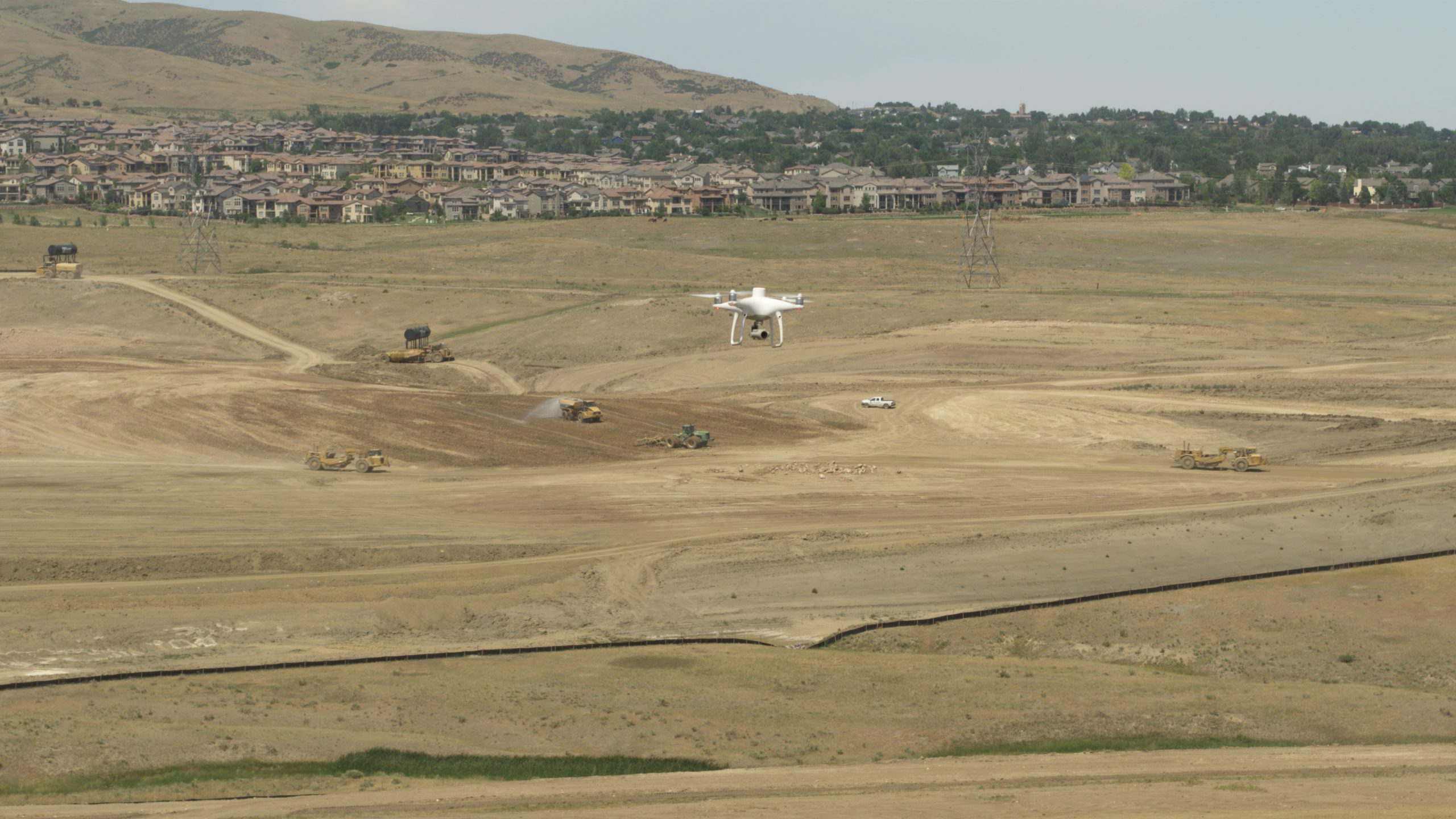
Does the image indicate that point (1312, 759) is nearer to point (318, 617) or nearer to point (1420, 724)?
point (1420, 724)

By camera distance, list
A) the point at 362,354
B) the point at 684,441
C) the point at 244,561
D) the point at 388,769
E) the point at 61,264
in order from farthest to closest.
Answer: the point at 61,264 → the point at 362,354 → the point at 684,441 → the point at 244,561 → the point at 388,769

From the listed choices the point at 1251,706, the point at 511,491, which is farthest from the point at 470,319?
the point at 1251,706

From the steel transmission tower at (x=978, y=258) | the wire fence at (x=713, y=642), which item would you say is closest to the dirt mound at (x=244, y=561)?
the wire fence at (x=713, y=642)

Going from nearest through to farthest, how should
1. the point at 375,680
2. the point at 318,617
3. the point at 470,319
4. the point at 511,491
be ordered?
the point at 375,680, the point at 318,617, the point at 511,491, the point at 470,319

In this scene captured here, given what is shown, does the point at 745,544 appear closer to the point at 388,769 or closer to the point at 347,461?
the point at 347,461

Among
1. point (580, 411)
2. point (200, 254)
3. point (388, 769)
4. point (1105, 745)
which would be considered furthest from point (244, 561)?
point (200, 254)

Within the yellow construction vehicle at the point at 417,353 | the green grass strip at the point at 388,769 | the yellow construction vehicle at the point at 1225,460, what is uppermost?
the yellow construction vehicle at the point at 417,353

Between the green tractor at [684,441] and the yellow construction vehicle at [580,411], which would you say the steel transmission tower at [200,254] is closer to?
the yellow construction vehicle at [580,411]
